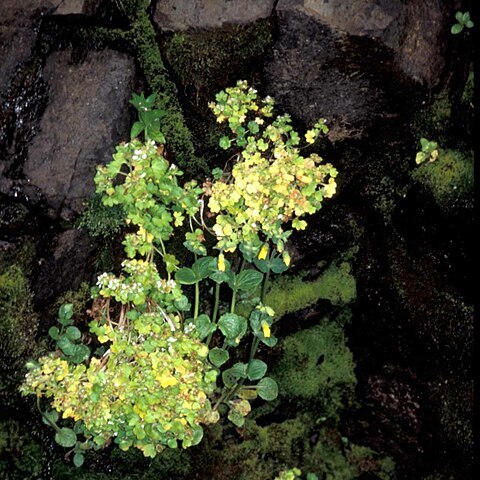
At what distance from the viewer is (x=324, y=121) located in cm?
239

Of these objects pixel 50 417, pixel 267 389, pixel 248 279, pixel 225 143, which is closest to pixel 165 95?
pixel 225 143

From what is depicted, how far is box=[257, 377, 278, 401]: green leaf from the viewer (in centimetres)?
260

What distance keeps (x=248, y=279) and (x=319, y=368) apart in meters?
0.77

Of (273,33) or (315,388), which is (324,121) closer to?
(273,33)

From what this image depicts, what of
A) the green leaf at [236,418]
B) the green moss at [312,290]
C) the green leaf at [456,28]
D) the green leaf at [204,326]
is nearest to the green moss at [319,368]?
the green moss at [312,290]

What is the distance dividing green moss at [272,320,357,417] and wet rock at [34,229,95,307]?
113 cm

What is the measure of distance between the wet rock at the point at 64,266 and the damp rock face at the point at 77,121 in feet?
0.66

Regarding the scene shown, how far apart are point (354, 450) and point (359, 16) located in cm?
230

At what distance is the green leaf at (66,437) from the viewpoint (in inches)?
97.1

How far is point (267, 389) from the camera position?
2.60 m

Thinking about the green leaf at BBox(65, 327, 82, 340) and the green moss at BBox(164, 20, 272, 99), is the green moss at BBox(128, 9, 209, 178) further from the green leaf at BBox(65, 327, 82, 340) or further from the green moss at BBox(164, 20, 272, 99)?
the green leaf at BBox(65, 327, 82, 340)

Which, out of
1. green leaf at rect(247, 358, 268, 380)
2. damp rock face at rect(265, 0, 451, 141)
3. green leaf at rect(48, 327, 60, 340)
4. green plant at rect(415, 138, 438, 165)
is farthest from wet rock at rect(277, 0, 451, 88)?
green leaf at rect(48, 327, 60, 340)

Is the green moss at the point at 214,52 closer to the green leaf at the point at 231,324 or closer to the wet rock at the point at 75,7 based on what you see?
the wet rock at the point at 75,7

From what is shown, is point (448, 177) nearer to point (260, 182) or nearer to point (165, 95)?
point (260, 182)
